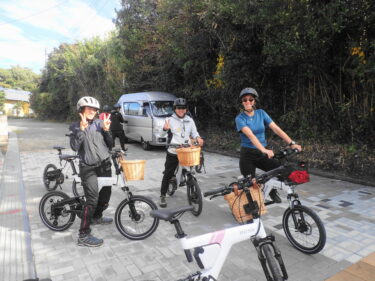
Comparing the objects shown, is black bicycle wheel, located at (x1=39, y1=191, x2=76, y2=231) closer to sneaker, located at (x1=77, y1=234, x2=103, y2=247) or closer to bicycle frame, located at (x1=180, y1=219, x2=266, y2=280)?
sneaker, located at (x1=77, y1=234, x2=103, y2=247)

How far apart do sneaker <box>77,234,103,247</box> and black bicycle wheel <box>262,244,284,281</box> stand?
2.33 metres

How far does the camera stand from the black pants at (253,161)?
13.1ft

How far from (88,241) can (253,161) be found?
242 cm

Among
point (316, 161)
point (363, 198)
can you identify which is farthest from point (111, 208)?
point (316, 161)

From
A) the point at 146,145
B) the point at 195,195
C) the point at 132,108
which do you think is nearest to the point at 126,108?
the point at 132,108

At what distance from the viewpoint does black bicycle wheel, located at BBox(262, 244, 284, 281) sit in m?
1.93

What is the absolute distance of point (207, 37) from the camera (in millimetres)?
10938

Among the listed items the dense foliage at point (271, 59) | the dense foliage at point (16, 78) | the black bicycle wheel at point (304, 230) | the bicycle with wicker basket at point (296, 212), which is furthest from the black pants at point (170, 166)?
the dense foliage at point (16, 78)

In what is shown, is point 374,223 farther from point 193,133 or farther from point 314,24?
point 314,24

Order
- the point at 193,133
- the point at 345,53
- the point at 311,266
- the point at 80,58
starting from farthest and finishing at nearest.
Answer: the point at 80,58 → the point at 345,53 → the point at 193,133 → the point at 311,266

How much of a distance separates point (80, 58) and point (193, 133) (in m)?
26.7

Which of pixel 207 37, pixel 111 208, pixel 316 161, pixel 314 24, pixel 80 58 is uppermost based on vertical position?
pixel 80 58

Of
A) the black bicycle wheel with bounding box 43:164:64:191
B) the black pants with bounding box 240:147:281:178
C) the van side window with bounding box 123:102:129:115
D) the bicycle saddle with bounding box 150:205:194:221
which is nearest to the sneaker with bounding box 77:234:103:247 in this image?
the bicycle saddle with bounding box 150:205:194:221

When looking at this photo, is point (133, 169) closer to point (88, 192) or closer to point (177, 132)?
point (88, 192)
